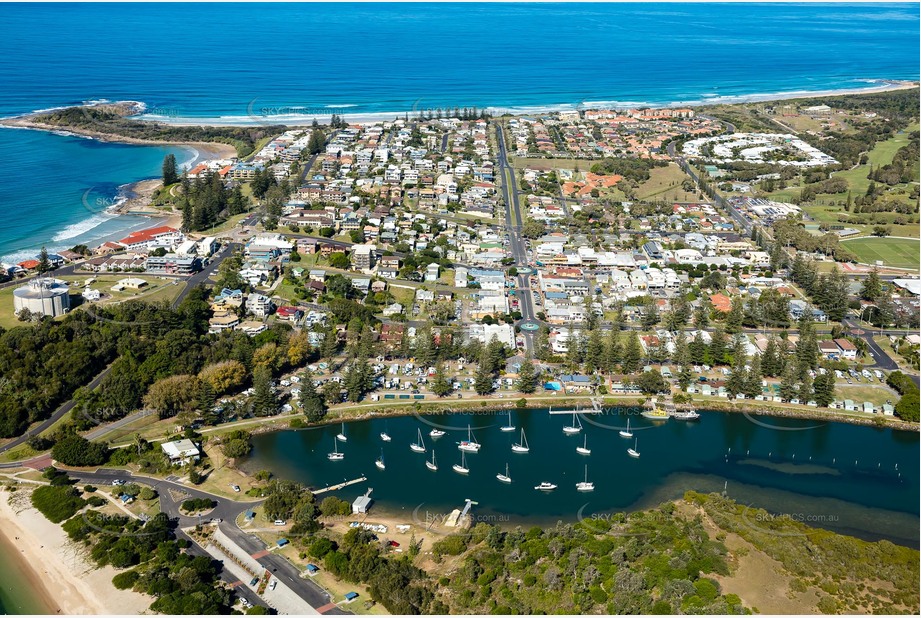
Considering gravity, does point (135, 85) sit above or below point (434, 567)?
above

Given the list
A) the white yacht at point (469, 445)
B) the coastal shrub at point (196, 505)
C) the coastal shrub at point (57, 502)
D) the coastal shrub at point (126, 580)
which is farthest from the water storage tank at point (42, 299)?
the white yacht at point (469, 445)

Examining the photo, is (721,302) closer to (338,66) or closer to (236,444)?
(236,444)

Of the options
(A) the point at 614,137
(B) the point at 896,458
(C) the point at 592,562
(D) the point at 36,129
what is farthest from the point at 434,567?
(D) the point at 36,129

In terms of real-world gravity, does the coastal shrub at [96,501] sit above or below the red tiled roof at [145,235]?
below

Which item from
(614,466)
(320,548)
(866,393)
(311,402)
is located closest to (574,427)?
(614,466)

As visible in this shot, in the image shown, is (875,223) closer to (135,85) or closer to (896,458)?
(896,458)

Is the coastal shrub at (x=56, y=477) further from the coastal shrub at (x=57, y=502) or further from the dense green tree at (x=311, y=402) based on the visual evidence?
the dense green tree at (x=311, y=402)
